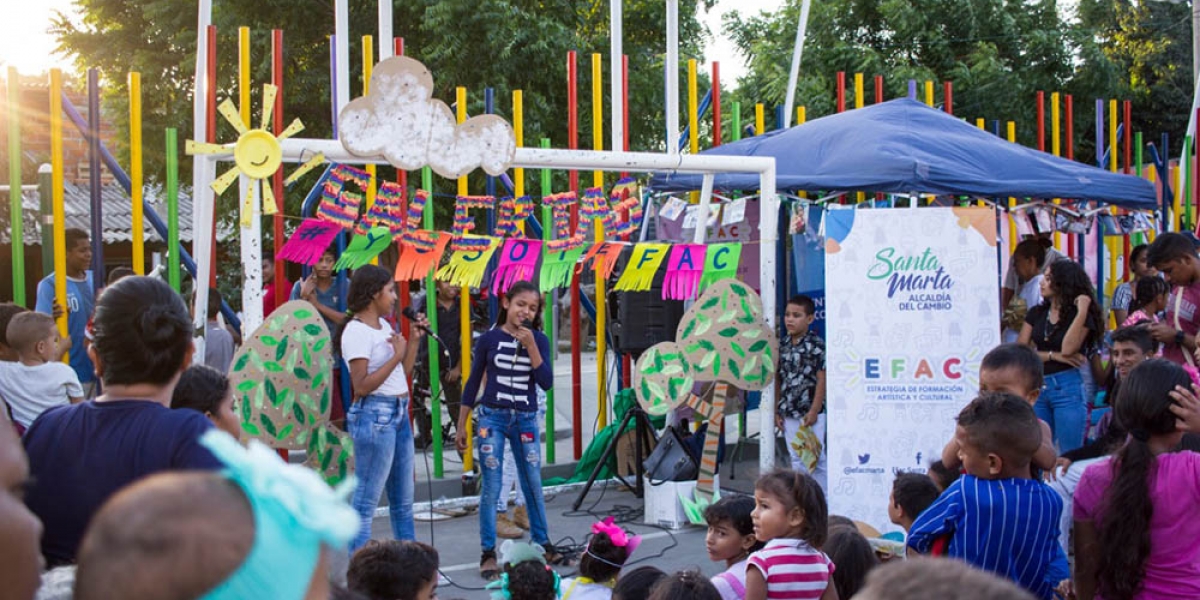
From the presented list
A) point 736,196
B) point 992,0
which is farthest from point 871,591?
point 992,0

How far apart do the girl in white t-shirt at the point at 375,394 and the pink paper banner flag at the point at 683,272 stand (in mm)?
1935

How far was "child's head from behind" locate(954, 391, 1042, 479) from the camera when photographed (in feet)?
10.4

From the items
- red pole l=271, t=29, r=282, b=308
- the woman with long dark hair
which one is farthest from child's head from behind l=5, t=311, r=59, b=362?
the woman with long dark hair

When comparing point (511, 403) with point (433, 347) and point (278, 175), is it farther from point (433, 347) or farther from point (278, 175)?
point (278, 175)

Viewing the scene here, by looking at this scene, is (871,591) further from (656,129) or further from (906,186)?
(656,129)

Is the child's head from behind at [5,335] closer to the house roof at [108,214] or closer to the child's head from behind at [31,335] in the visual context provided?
the child's head from behind at [31,335]

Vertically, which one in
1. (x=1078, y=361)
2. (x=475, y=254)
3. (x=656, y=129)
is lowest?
(x=1078, y=361)

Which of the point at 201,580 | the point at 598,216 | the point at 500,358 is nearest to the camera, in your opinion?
the point at 201,580

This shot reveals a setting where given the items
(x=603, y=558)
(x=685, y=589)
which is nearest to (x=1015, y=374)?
(x=603, y=558)

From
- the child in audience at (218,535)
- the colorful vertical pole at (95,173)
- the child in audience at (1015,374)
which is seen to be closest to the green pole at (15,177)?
the colorful vertical pole at (95,173)

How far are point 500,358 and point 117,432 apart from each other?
12.6 feet

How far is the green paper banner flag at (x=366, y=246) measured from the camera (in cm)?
619

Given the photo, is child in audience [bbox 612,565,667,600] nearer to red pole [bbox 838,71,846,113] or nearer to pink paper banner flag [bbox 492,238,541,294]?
pink paper banner flag [bbox 492,238,541,294]

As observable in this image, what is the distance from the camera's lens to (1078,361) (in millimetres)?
6355
